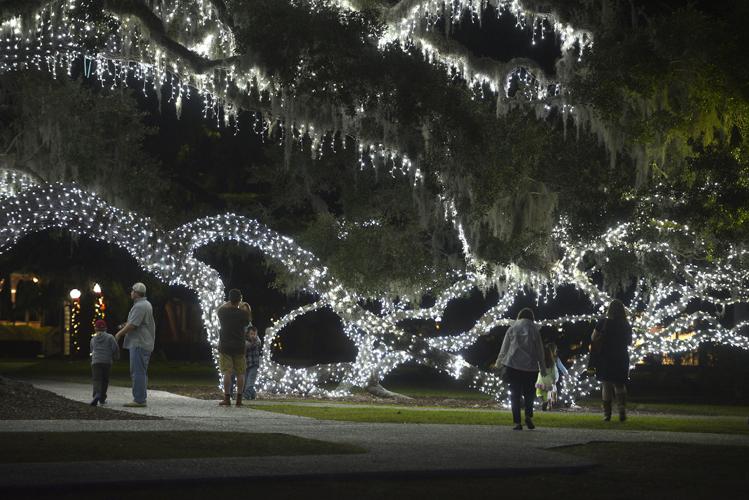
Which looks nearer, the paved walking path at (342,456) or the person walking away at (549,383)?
the paved walking path at (342,456)

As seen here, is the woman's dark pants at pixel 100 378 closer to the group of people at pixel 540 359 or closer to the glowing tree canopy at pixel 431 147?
the glowing tree canopy at pixel 431 147

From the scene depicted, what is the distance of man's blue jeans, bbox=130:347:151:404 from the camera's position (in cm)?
1669

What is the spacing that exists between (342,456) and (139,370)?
6.96 metres

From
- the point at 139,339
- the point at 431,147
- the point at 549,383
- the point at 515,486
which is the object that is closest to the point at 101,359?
the point at 139,339

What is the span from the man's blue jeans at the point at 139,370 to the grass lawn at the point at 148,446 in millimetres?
4470

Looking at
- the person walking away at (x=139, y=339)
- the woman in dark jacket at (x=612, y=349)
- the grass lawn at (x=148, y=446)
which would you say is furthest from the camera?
the person walking away at (x=139, y=339)

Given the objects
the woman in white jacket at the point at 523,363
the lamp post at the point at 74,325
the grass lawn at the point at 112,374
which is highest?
the lamp post at the point at 74,325

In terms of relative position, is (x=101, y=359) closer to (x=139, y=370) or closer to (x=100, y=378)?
(x=100, y=378)

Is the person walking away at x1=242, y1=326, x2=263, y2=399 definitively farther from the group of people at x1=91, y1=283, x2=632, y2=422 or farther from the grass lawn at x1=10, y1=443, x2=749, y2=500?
the grass lawn at x1=10, y1=443, x2=749, y2=500

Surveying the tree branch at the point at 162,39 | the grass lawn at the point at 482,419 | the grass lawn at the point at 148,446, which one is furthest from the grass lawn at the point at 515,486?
the tree branch at the point at 162,39

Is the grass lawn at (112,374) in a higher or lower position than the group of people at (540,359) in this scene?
lower

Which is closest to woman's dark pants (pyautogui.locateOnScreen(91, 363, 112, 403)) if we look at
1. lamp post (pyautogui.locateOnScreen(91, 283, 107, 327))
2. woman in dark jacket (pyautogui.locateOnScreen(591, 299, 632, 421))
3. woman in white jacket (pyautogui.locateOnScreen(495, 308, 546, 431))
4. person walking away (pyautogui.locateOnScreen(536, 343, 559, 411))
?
woman in white jacket (pyautogui.locateOnScreen(495, 308, 546, 431))

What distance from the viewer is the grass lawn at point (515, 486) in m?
8.67

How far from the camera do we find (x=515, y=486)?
31.1ft
